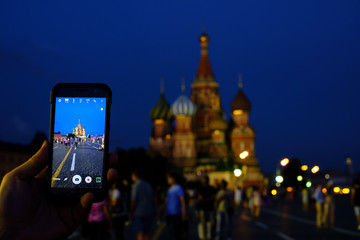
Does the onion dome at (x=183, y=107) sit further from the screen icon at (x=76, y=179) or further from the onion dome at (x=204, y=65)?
the screen icon at (x=76, y=179)

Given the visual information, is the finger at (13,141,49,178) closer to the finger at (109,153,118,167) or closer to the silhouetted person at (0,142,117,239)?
the silhouetted person at (0,142,117,239)

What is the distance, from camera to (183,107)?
4107 inches

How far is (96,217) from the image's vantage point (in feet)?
35.3

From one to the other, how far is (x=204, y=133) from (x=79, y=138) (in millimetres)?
104041

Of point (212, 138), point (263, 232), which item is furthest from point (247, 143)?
point (263, 232)

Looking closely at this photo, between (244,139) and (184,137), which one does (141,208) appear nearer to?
(184,137)

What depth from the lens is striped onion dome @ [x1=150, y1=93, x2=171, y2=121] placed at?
111375 mm

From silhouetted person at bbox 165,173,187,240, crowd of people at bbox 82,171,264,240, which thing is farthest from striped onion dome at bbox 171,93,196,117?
silhouetted person at bbox 165,173,187,240

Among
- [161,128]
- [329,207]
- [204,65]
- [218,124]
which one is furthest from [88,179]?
[204,65]

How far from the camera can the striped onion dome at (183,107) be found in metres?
104

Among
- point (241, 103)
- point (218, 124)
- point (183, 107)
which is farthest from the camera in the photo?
point (241, 103)

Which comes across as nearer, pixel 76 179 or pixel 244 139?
pixel 76 179

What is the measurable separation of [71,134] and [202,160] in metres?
101

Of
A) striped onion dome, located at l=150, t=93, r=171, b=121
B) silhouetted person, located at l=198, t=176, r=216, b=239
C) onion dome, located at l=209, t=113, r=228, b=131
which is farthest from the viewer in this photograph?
striped onion dome, located at l=150, t=93, r=171, b=121
